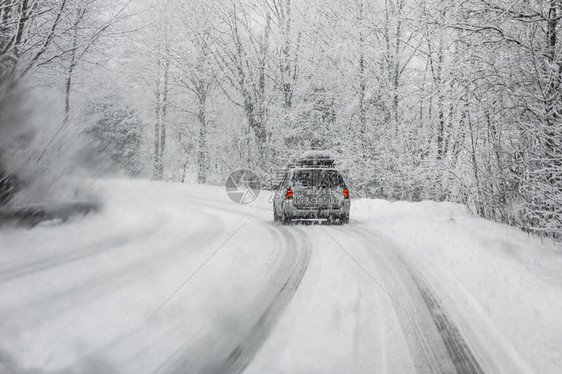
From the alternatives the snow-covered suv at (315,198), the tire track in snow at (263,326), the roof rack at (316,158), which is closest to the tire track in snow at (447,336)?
the tire track in snow at (263,326)

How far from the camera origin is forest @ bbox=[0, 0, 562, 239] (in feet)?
24.5

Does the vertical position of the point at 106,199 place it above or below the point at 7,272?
above

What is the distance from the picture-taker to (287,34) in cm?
2352

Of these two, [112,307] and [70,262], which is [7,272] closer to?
[70,262]

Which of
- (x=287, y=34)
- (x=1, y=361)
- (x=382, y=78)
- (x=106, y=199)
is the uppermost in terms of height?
(x=287, y=34)

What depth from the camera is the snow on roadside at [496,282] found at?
362 cm

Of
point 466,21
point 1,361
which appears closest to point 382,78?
point 466,21

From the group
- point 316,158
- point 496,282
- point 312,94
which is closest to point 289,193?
point 496,282

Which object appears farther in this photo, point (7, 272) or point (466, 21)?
point (466, 21)

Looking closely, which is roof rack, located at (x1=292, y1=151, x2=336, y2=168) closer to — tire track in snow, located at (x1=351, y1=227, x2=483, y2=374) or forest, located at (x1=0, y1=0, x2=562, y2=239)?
forest, located at (x1=0, y1=0, x2=562, y2=239)

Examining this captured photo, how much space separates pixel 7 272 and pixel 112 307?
2220 millimetres

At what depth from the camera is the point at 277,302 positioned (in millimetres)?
4793

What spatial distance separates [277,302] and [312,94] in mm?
19846

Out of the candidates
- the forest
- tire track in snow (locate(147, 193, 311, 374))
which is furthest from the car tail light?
the forest
